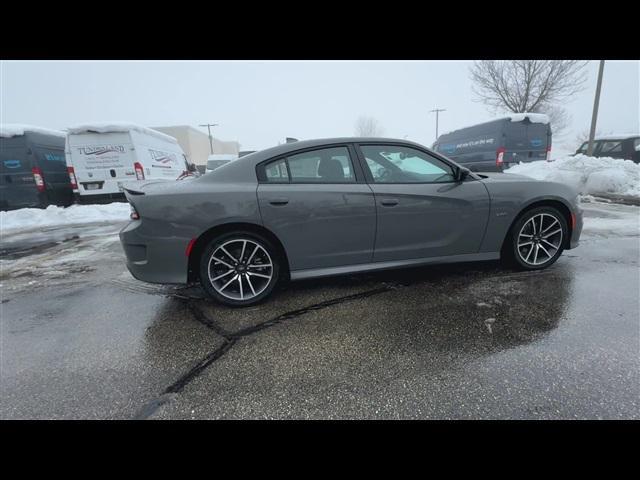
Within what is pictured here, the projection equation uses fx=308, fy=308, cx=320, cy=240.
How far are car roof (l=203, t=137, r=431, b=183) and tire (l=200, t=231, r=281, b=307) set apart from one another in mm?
530

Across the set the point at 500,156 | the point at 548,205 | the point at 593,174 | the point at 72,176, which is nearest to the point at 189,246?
the point at 548,205

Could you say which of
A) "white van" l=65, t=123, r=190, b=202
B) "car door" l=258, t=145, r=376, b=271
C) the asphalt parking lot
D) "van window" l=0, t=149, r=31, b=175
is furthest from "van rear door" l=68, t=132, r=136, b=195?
"car door" l=258, t=145, r=376, b=271

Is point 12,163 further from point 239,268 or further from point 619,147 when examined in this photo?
point 619,147

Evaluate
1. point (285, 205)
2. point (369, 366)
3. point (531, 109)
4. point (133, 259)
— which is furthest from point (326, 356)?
point (531, 109)

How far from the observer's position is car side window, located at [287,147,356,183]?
2.92 meters

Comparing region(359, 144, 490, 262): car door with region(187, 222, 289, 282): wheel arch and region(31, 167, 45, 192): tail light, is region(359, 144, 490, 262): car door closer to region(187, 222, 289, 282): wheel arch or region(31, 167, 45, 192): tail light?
region(187, 222, 289, 282): wheel arch

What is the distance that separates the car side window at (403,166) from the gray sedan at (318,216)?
11 millimetres

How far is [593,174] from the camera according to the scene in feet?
31.5

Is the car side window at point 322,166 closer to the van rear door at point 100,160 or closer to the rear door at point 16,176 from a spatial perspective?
the van rear door at point 100,160

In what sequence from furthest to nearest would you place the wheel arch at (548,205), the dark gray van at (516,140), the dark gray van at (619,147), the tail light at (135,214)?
the dark gray van at (619,147) < the dark gray van at (516,140) < the wheel arch at (548,205) < the tail light at (135,214)

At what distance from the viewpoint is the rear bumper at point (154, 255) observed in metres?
2.71

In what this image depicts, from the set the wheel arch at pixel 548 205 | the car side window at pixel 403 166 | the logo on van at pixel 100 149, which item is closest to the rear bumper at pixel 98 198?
the logo on van at pixel 100 149
